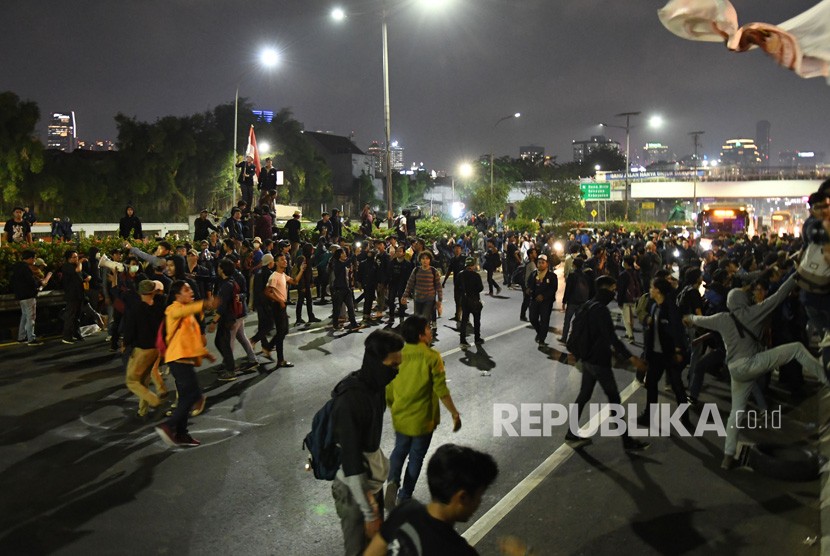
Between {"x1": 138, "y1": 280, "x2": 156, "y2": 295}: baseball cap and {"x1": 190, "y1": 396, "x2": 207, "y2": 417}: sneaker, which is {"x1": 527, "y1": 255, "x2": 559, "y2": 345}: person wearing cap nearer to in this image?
{"x1": 190, "y1": 396, "x2": 207, "y2": 417}: sneaker

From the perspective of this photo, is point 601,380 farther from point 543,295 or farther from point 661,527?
point 543,295

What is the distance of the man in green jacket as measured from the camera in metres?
5.48

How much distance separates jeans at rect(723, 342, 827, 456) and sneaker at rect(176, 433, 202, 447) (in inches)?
218

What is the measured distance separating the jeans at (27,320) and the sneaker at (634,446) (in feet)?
35.6

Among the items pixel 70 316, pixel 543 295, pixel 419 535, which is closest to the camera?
pixel 419 535

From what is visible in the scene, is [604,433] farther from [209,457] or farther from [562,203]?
[562,203]

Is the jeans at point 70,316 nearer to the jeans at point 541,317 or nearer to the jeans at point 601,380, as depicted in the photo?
the jeans at point 541,317

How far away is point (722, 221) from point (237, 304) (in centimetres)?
4006

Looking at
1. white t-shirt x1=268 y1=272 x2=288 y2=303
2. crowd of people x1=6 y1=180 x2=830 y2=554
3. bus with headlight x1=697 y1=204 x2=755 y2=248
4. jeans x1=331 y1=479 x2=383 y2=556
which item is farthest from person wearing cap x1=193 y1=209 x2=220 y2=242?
bus with headlight x1=697 y1=204 x2=755 y2=248

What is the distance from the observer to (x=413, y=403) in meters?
5.48

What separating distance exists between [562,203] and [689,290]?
53337mm

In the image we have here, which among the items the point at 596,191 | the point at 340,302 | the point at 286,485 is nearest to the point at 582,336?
the point at 286,485

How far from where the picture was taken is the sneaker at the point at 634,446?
24.7 feet

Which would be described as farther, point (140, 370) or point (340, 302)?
point (340, 302)
